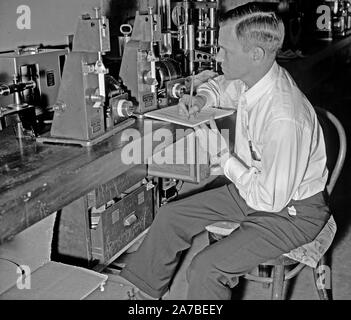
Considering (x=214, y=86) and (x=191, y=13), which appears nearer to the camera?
(x=214, y=86)

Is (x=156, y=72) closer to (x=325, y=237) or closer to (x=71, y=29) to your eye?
(x=71, y=29)

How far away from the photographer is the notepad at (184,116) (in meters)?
2.16

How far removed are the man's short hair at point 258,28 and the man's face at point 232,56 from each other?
0.02 meters

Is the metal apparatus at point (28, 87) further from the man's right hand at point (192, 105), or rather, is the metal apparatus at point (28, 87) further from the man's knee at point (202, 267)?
the man's knee at point (202, 267)

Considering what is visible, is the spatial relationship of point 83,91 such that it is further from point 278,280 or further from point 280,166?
point 278,280

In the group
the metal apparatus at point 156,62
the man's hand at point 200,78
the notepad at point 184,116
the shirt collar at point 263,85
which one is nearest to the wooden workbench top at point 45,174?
the notepad at point 184,116

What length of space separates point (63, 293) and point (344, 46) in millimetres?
4864

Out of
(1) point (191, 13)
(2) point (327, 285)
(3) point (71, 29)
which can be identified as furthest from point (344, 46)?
(2) point (327, 285)

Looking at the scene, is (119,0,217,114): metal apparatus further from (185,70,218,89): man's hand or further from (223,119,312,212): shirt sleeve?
(223,119,312,212): shirt sleeve

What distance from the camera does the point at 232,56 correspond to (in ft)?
6.40

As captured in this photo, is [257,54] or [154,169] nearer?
[257,54]

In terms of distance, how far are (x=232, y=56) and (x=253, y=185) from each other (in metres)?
0.51

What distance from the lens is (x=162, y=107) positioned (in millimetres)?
2541

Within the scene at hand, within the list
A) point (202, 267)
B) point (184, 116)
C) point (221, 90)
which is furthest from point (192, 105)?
point (202, 267)
